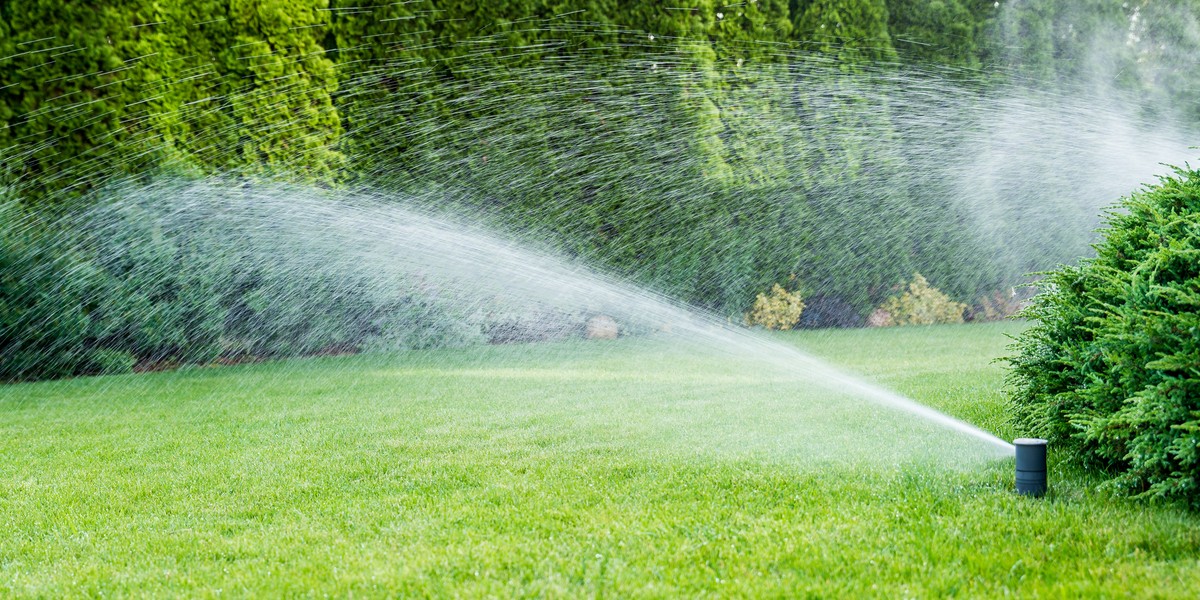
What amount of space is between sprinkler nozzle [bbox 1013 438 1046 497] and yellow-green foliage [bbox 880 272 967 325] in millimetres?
10068

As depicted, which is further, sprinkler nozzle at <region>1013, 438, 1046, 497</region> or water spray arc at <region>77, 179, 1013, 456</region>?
water spray arc at <region>77, 179, 1013, 456</region>

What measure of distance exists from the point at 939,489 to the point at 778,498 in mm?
728

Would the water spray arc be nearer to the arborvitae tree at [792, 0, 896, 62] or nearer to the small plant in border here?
the small plant in border

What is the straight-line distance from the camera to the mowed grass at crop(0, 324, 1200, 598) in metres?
3.32

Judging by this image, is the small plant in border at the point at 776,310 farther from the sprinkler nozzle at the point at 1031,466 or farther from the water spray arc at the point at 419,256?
the sprinkler nozzle at the point at 1031,466

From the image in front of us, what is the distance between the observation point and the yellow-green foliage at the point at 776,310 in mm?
13062

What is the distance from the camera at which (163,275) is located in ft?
30.1

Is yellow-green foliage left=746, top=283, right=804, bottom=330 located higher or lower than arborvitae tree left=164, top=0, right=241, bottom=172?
lower

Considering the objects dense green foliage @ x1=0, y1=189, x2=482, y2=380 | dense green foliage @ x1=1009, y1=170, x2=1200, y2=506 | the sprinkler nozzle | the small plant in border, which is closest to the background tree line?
the small plant in border

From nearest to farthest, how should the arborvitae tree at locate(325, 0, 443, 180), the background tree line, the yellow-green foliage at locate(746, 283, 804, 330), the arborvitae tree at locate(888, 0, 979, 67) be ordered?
the background tree line → the arborvitae tree at locate(325, 0, 443, 180) → the yellow-green foliage at locate(746, 283, 804, 330) → the arborvitae tree at locate(888, 0, 979, 67)

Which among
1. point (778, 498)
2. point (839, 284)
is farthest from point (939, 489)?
point (839, 284)

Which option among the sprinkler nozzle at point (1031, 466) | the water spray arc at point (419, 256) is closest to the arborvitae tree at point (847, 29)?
the water spray arc at point (419, 256)

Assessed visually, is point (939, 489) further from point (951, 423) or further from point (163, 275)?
point (163, 275)

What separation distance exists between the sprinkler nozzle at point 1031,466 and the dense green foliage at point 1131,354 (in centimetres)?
21
